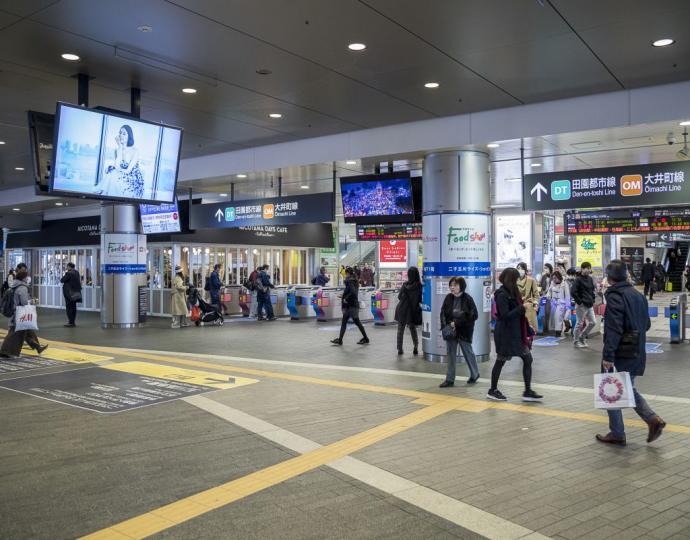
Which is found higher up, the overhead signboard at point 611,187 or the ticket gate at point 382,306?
the overhead signboard at point 611,187

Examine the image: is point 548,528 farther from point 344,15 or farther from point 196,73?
point 196,73

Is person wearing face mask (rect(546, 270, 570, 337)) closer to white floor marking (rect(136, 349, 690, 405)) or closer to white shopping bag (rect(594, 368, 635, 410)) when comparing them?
white floor marking (rect(136, 349, 690, 405))

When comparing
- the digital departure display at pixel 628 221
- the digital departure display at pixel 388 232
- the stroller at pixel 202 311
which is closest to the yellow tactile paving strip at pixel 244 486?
the stroller at pixel 202 311

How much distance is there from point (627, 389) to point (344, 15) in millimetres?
4569

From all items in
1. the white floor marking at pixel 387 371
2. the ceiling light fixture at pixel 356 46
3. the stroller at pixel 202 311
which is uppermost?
the ceiling light fixture at pixel 356 46

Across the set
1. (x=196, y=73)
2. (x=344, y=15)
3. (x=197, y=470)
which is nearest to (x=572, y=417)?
(x=197, y=470)

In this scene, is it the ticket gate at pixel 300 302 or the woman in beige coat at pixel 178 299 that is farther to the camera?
the ticket gate at pixel 300 302

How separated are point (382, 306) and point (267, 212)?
5641mm

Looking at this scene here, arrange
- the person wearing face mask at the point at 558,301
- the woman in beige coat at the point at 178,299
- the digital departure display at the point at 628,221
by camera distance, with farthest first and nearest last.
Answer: the digital departure display at the point at 628,221 < the woman in beige coat at the point at 178,299 < the person wearing face mask at the point at 558,301

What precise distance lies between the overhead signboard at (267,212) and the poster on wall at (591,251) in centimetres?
1663

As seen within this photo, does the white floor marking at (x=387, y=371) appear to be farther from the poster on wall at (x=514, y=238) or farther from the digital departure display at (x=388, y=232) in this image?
the poster on wall at (x=514, y=238)

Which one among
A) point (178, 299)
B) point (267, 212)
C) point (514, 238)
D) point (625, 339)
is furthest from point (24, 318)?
point (514, 238)

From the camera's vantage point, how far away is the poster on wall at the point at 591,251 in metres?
26.2

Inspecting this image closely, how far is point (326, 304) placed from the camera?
1967 cm
